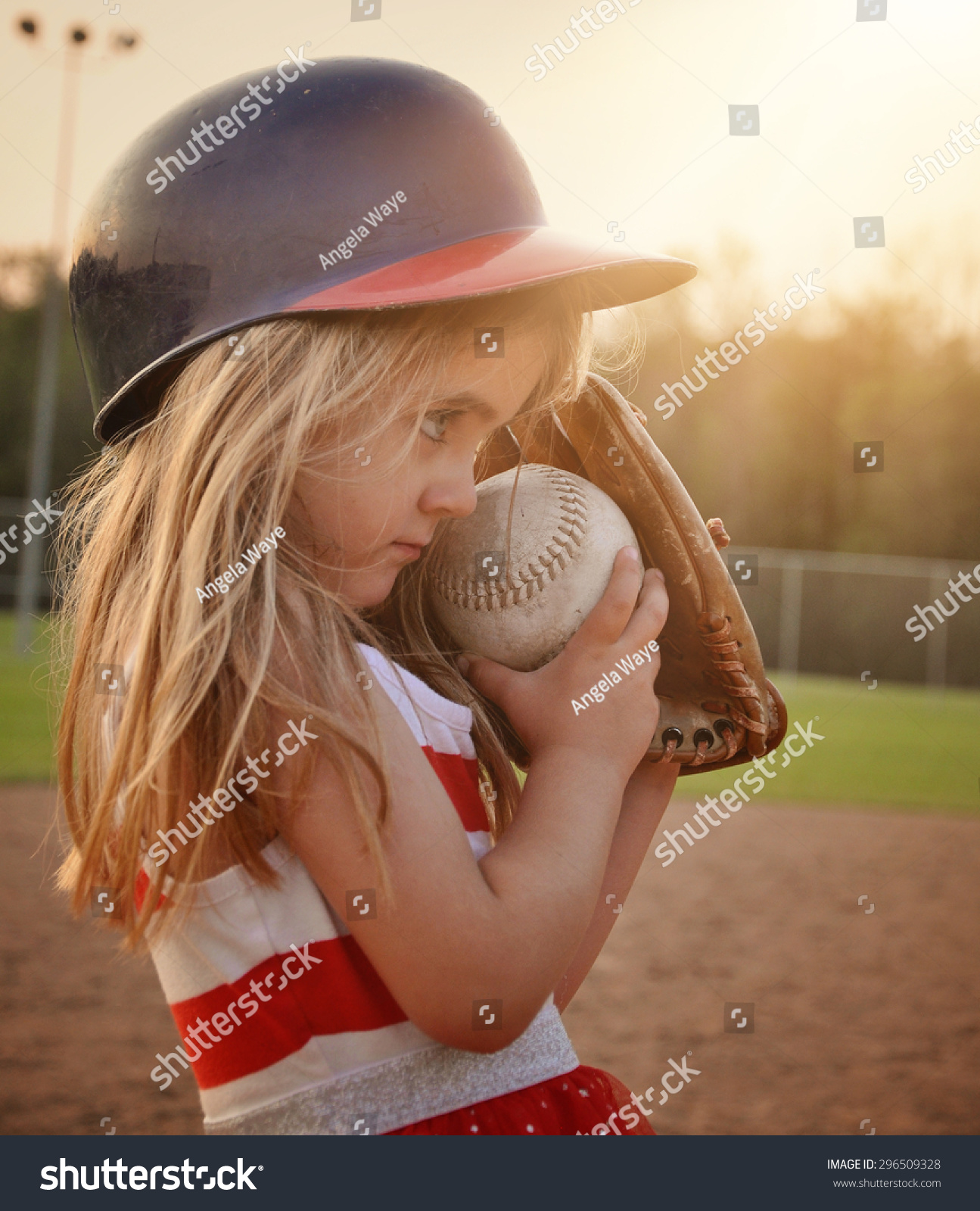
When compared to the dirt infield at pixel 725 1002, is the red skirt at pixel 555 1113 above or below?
above

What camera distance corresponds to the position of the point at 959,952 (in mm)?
4738

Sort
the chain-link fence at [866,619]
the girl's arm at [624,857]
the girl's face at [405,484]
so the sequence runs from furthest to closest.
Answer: the chain-link fence at [866,619], the girl's arm at [624,857], the girl's face at [405,484]

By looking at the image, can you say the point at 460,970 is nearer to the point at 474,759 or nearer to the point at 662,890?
the point at 474,759

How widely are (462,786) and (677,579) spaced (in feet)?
1.41

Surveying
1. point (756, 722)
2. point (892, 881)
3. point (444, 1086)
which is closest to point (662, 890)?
point (892, 881)

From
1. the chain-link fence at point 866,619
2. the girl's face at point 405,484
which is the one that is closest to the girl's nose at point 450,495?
the girl's face at point 405,484

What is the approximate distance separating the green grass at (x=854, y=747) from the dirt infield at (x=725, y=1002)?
130cm

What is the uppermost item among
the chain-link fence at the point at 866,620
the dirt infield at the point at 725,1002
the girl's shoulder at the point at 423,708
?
the girl's shoulder at the point at 423,708

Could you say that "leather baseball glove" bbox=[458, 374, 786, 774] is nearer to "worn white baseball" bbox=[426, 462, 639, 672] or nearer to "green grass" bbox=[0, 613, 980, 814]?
"worn white baseball" bbox=[426, 462, 639, 672]

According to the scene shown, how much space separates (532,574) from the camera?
1248mm

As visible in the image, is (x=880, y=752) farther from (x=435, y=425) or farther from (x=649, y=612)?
(x=435, y=425)

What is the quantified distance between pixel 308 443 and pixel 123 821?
42 cm

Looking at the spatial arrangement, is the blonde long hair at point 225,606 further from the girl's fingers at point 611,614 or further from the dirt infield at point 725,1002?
the dirt infield at point 725,1002

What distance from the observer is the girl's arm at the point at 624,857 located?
1322 millimetres
